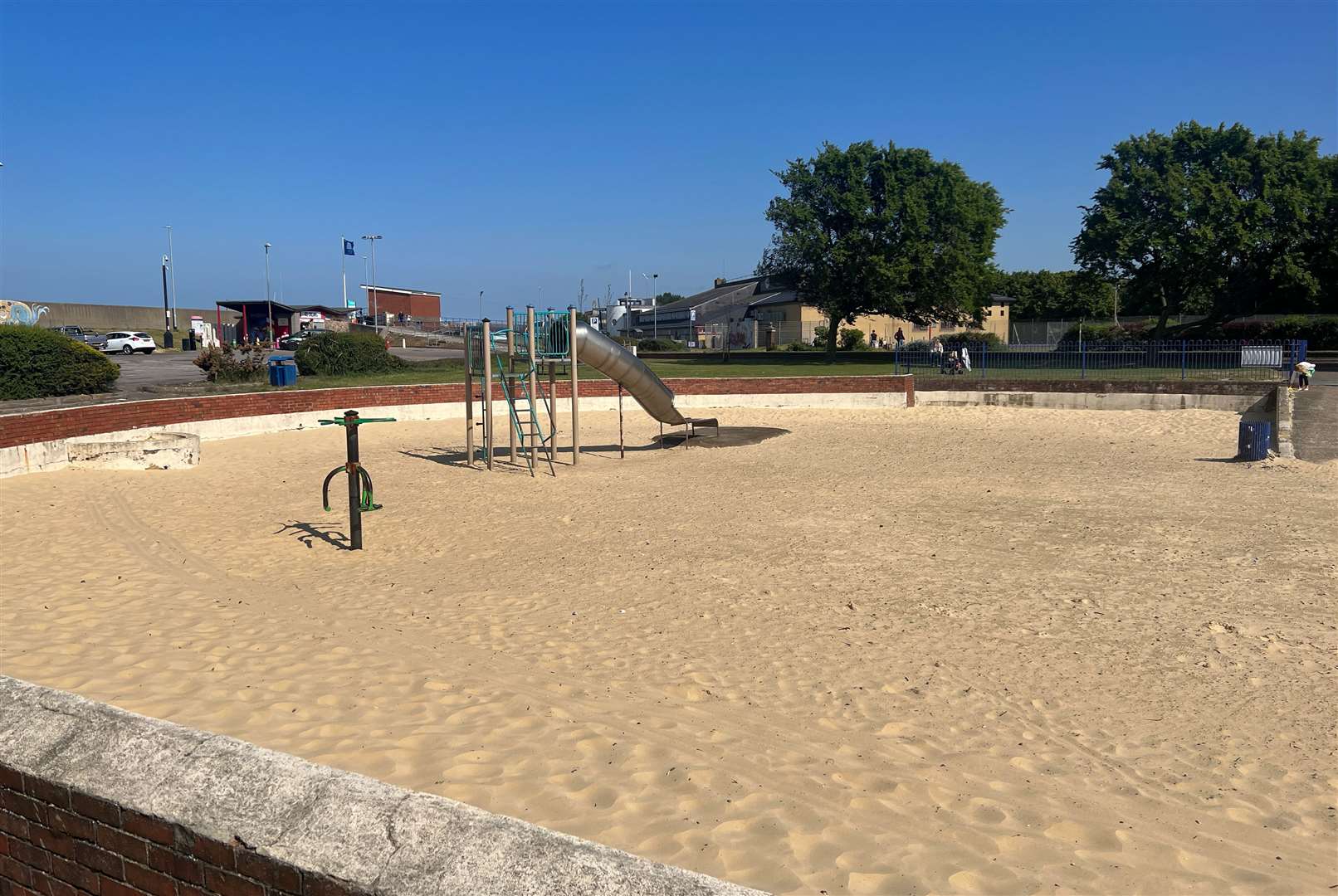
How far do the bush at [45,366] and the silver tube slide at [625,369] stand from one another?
49.6 feet

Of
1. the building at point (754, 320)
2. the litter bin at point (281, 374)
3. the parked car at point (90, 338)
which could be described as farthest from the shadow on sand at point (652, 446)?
the parked car at point (90, 338)

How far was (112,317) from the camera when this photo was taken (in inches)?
3118

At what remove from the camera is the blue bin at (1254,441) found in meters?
16.8

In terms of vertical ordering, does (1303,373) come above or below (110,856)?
above

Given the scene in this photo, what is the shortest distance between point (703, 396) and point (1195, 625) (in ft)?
70.9

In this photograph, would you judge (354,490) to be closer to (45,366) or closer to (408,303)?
(45,366)

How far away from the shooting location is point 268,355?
4475 cm

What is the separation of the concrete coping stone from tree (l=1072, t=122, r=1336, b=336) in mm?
48875

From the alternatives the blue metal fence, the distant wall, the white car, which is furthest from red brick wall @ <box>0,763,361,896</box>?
the distant wall

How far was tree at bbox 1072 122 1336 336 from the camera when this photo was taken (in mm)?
43906

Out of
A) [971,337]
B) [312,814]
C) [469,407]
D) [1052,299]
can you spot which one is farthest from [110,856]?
[1052,299]

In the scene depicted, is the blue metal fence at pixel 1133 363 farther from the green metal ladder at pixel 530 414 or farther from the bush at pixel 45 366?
the bush at pixel 45 366

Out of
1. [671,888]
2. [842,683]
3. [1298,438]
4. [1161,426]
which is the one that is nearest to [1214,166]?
[1161,426]

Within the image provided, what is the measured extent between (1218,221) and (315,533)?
45436 millimetres
